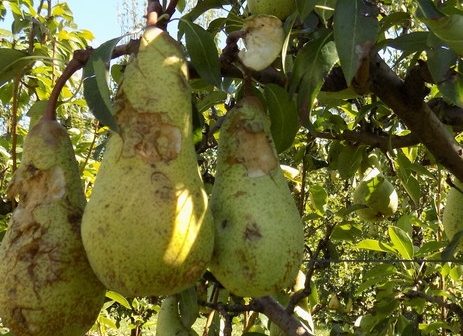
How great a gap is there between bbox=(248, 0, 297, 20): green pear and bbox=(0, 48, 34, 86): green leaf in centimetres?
45

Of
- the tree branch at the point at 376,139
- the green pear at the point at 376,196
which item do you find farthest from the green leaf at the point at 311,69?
the green pear at the point at 376,196

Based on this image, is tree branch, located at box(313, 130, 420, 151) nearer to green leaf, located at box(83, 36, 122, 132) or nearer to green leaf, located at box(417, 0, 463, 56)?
green leaf, located at box(417, 0, 463, 56)

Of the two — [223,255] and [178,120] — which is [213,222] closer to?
[223,255]

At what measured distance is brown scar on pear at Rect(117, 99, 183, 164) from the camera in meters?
0.89

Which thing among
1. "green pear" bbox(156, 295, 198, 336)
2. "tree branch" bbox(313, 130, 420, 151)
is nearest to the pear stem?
"green pear" bbox(156, 295, 198, 336)

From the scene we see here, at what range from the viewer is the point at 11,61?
114 cm

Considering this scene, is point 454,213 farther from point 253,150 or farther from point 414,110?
point 253,150

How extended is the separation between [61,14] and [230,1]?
1450mm

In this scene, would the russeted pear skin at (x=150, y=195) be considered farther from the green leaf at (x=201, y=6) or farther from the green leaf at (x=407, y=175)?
the green leaf at (x=407, y=175)

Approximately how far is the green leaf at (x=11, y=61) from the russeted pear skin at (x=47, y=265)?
244 millimetres

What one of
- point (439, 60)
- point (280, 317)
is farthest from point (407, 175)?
point (439, 60)

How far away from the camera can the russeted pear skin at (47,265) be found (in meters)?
0.88

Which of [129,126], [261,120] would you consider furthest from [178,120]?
[261,120]

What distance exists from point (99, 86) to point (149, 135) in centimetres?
9
